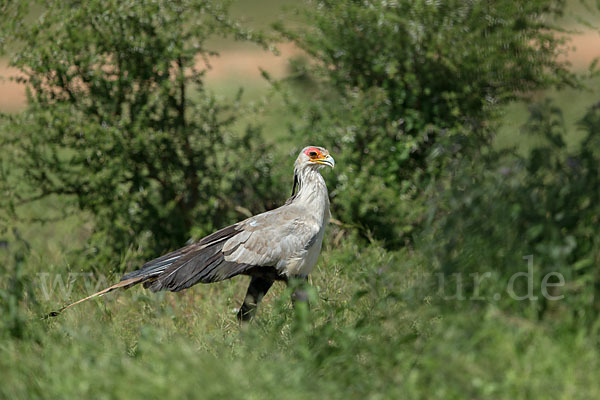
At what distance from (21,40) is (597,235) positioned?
6089mm

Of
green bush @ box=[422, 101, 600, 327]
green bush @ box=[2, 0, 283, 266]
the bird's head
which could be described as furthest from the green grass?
green bush @ box=[2, 0, 283, 266]

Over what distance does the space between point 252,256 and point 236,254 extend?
12 cm

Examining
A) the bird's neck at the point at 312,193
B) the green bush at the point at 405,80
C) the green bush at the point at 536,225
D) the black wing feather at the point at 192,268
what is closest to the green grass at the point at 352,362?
the green bush at the point at 536,225

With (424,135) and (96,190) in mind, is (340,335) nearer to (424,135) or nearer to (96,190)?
(424,135)

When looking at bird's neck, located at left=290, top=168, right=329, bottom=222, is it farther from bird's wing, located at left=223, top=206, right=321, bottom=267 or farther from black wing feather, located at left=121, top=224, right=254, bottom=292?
black wing feather, located at left=121, top=224, right=254, bottom=292

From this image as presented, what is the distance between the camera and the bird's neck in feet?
18.3

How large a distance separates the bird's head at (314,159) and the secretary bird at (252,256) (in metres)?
0.36

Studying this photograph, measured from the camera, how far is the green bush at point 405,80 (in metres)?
7.05

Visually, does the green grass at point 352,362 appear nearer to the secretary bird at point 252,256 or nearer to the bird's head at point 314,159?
the secretary bird at point 252,256

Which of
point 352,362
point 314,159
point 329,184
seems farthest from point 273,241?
point 329,184

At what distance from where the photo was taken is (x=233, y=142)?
8242 millimetres

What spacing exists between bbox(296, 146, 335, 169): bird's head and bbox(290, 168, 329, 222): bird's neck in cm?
4

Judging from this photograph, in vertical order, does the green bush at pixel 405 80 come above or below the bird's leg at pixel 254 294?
above

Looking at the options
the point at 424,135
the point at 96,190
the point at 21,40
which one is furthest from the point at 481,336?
the point at 21,40
